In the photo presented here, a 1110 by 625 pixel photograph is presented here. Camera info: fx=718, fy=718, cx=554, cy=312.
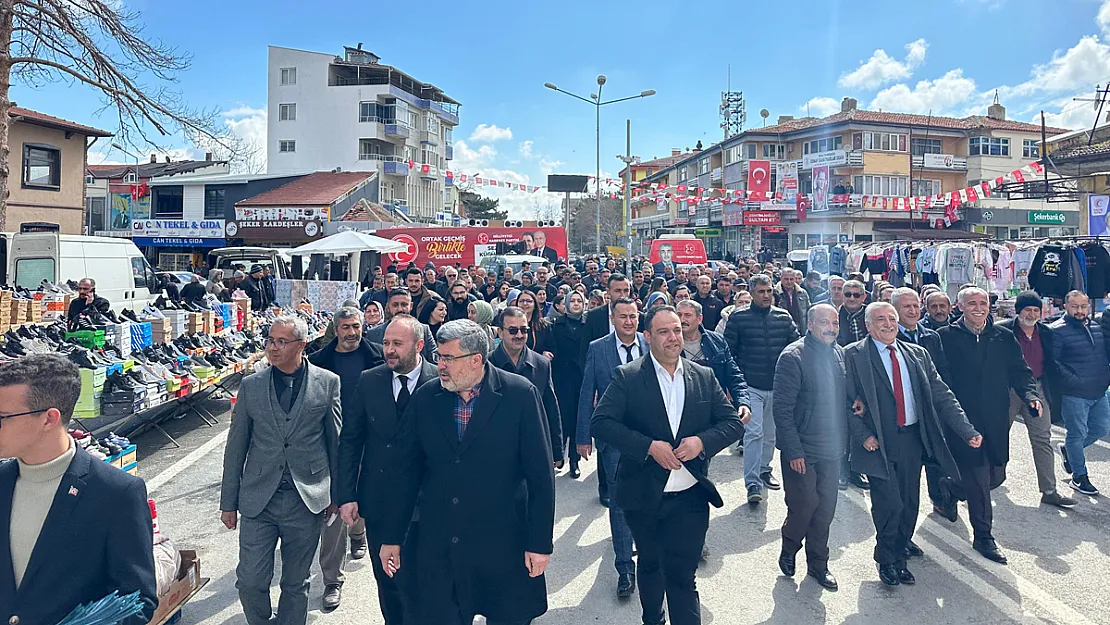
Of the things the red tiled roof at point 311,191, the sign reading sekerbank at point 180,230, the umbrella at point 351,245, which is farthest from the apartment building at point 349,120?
the umbrella at point 351,245

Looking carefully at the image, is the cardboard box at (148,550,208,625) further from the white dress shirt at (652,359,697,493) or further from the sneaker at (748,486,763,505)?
the sneaker at (748,486,763,505)

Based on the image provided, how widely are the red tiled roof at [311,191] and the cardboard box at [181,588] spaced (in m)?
37.0

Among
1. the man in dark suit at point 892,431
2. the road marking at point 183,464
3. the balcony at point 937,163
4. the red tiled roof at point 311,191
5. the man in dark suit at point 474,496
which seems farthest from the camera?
the balcony at point 937,163

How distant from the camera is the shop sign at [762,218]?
48562 mm

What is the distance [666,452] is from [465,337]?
3.73ft

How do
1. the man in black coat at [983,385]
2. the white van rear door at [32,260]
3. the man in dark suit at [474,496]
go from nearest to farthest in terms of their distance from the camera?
the man in dark suit at [474,496] < the man in black coat at [983,385] < the white van rear door at [32,260]

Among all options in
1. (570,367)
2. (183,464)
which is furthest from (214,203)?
(570,367)

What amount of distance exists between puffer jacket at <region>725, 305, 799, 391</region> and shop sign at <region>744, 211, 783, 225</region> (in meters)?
43.7

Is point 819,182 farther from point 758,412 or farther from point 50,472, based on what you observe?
point 50,472

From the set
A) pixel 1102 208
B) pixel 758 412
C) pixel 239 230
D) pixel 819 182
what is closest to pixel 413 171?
pixel 239 230

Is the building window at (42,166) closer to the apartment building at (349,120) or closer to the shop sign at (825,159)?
the apartment building at (349,120)

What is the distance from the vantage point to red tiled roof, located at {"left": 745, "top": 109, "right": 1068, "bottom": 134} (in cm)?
4825

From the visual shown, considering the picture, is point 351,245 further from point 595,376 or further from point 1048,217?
point 1048,217

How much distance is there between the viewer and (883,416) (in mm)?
4590
